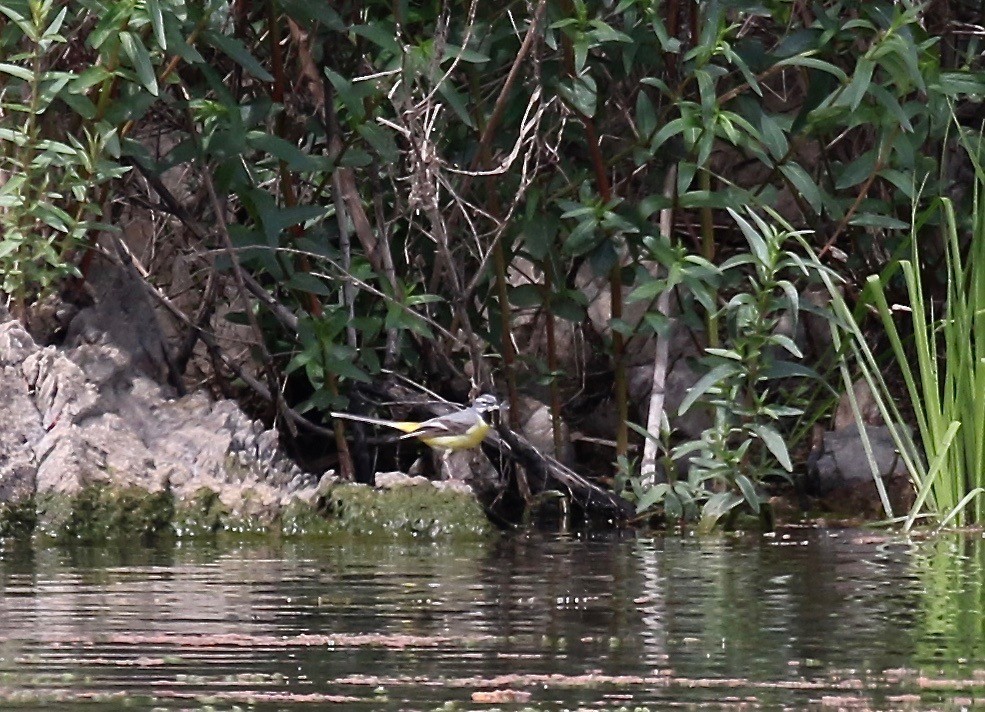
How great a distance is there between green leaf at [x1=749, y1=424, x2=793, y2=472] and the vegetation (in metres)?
0.01

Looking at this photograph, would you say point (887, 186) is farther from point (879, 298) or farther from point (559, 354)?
point (559, 354)

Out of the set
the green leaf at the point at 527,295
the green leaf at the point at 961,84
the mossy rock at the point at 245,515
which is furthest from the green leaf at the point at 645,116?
the mossy rock at the point at 245,515

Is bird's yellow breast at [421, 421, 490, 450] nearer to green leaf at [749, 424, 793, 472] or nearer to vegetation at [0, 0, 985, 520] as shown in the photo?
vegetation at [0, 0, 985, 520]

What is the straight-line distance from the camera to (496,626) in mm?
4293

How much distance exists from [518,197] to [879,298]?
144 centimetres

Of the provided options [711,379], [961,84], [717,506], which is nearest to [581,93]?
[711,379]

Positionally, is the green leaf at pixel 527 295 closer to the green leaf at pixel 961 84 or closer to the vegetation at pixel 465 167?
the vegetation at pixel 465 167

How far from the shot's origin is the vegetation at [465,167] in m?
6.64

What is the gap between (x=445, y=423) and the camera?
6.98 metres

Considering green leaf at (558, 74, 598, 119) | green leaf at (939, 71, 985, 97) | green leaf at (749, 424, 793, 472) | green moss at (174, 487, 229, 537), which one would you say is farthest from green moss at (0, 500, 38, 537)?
green leaf at (939, 71, 985, 97)

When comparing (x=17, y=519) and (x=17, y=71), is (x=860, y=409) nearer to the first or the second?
(x=17, y=519)

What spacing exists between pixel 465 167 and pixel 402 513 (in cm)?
149

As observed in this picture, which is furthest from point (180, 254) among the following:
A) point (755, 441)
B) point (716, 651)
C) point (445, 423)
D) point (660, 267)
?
point (716, 651)

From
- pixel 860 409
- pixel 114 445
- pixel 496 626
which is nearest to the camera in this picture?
pixel 496 626
